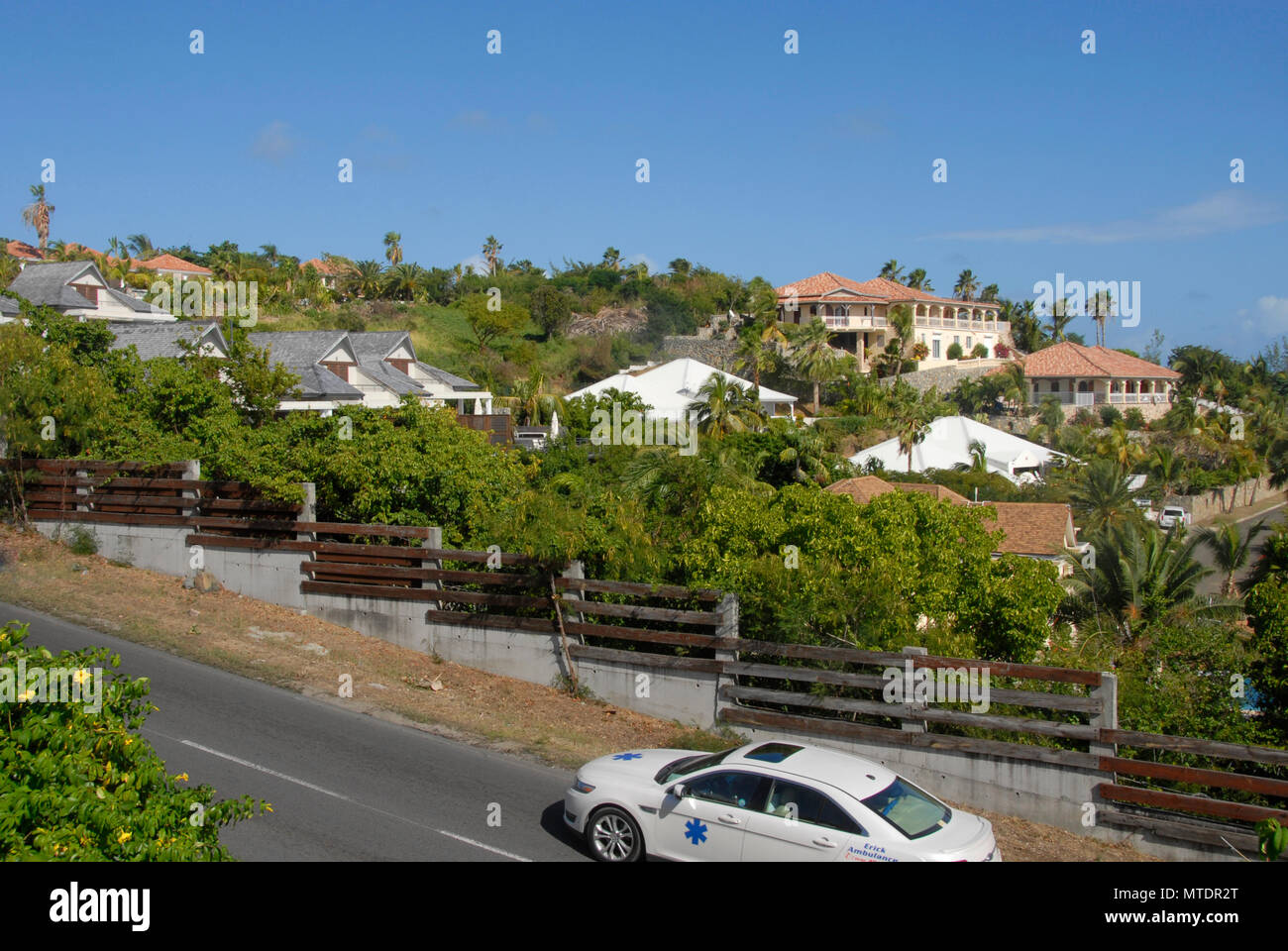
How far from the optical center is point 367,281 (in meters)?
86.5

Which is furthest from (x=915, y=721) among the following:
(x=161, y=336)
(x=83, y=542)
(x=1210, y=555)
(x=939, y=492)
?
(x=1210, y=555)

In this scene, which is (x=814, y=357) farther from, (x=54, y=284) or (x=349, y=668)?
(x=349, y=668)

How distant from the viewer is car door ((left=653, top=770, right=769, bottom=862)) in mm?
8391

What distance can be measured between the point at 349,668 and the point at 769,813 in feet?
27.8

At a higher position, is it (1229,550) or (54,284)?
(54,284)

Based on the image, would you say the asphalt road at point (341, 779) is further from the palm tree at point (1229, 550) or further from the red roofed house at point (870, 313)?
the red roofed house at point (870, 313)

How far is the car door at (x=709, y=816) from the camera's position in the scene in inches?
330

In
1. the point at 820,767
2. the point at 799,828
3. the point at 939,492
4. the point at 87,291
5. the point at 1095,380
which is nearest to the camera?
the point at 799,828

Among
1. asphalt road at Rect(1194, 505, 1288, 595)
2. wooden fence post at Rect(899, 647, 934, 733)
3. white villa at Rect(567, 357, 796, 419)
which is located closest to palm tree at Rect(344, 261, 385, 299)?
white villa at Rect(567, 357, 796, 419)

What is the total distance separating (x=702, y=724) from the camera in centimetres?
1296

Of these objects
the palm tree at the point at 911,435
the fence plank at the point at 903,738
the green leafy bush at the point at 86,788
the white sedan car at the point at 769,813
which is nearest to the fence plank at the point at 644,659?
the fence plank at the point at 903,738

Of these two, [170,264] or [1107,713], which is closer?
[1107,713]

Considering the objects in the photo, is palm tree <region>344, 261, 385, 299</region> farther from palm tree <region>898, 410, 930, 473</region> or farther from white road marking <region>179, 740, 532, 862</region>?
white road marking <region>179, 740, 532, 862</region>
